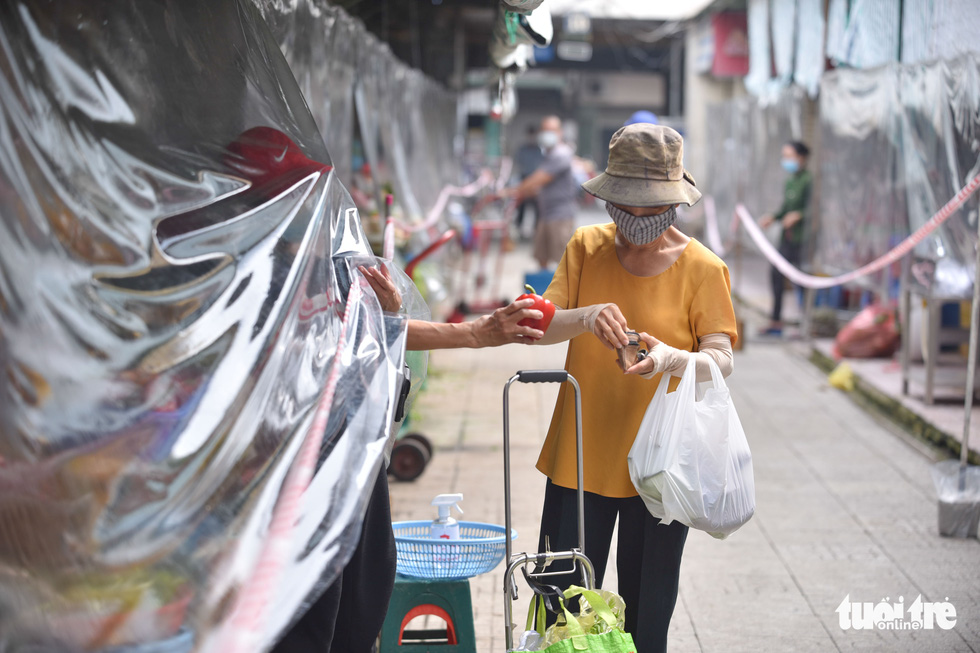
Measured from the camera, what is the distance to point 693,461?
8.50ft

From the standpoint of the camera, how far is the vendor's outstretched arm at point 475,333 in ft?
8.81

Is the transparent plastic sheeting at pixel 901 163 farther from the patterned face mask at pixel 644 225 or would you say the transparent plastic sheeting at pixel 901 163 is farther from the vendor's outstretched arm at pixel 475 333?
the vendor's outstretched arm at pixel 475 333

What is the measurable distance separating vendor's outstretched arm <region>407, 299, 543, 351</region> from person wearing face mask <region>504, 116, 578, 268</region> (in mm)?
7363

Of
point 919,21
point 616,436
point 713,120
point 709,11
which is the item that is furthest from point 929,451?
point 709,11

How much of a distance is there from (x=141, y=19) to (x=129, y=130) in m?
0.29

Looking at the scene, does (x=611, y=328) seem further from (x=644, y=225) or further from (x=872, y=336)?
(x=872, y=336)

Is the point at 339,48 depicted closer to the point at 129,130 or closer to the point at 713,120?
the point at 129,130

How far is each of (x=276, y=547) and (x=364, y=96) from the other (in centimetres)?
486

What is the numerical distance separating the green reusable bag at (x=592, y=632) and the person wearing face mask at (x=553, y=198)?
7725 mm

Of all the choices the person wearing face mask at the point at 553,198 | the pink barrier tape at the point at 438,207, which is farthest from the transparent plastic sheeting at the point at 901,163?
the pink barrier tape at the point at 438,207

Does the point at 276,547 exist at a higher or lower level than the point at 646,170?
lower

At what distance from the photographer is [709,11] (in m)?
18.5

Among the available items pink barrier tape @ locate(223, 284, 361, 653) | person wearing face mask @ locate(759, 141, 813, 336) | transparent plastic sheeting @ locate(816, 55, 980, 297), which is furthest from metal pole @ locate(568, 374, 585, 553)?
person wearing face mask @ locate(759, 141, 813, 336)

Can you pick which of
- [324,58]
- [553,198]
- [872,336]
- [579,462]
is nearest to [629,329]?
[579,462]
